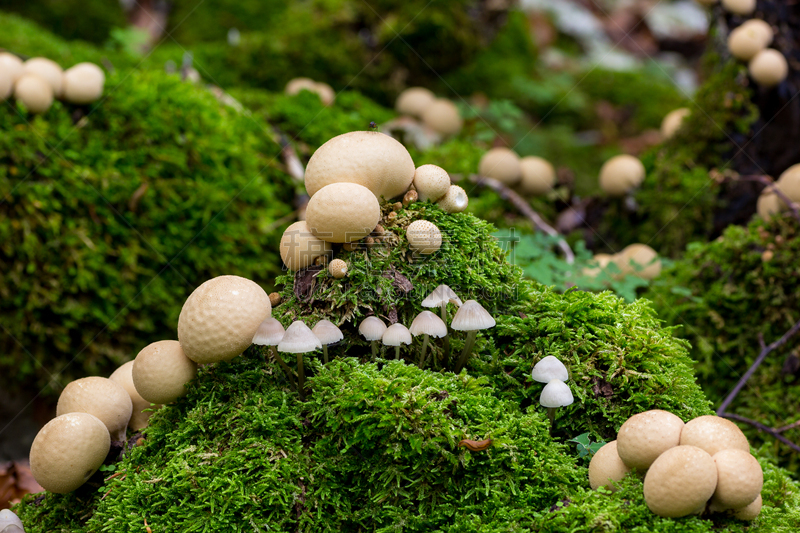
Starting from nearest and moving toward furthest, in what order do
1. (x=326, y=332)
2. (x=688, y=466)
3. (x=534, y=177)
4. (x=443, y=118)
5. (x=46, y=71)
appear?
(x=688, y=466) → (x=326, y=332) → (x=46, y=71) → (x=534, y=177) → (x=443, y=118)

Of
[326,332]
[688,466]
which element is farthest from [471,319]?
[688,466]

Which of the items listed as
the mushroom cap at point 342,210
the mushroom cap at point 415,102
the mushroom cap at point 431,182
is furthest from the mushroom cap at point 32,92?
the mushroom cap at point 415,102

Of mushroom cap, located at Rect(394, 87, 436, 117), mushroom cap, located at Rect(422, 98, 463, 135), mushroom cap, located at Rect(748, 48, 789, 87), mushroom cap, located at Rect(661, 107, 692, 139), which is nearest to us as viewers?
mushroom cap, located at Rect(748, 48, 789, 87)

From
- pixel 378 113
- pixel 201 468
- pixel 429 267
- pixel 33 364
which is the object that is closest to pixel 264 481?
pixel 201 468

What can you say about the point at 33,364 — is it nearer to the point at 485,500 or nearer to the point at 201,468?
the point at 201,468

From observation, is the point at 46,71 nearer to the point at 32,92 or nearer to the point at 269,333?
the point at 32,92

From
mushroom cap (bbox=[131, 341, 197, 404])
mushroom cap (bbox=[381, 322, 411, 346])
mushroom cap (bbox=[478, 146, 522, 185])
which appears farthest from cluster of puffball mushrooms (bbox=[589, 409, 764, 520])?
mushroom cap (bbox=[478, 146, 522, 185])

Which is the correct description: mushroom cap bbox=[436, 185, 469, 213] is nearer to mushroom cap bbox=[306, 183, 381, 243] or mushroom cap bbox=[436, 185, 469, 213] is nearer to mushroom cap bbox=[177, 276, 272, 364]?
mushroom cap bbox=[306, 183, 381, 243]
